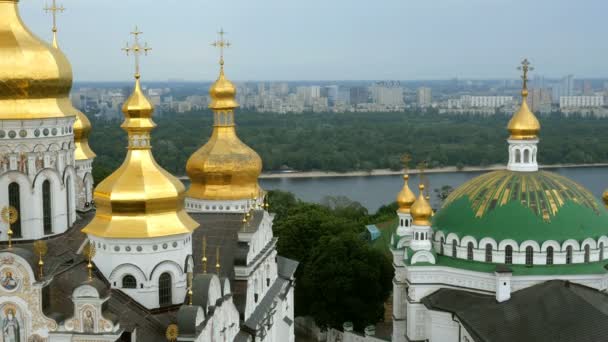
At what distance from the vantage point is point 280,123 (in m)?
98.5

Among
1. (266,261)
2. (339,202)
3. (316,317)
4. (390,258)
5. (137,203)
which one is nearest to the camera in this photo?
(137,203)

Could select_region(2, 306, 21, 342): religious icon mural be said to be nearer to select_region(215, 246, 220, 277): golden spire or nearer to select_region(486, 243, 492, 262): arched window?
select_region(215, 246, 220, 277): golden spire

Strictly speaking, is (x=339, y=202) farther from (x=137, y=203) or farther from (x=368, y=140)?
(x=368, y=140)

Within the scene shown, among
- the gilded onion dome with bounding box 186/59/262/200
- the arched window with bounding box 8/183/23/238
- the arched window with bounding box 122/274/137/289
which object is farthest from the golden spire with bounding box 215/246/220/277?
the gilded onion dome with bounding box 186/59/262/200

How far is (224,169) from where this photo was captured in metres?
18.4

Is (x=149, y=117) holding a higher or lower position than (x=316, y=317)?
higher

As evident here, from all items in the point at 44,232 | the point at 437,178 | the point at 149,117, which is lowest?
the point at 437,178

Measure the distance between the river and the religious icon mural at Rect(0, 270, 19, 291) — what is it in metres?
35.4

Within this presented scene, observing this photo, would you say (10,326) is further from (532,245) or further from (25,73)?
(532,245)

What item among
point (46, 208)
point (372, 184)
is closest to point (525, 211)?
point (46, 208)

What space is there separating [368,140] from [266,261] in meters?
62.7

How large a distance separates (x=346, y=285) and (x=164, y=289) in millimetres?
7443

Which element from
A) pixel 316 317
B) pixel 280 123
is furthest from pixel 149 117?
pixel 280 123

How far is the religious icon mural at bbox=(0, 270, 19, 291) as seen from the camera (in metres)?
11.0
